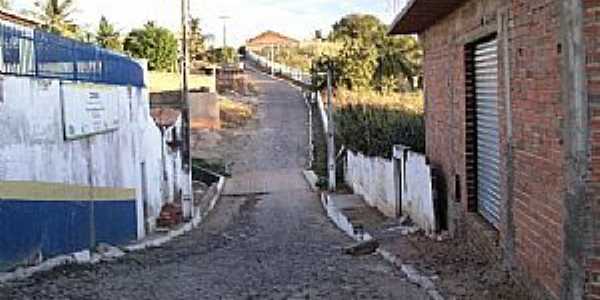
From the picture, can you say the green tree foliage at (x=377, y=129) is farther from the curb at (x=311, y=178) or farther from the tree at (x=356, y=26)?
the tree at (x=356, y=26)

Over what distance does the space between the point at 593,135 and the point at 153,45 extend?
5629cm

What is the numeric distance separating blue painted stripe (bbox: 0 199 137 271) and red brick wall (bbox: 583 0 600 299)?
6769mm

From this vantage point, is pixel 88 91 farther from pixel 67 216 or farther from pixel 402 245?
pixel 402 245

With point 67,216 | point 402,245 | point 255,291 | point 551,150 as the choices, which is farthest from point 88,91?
point 551,150

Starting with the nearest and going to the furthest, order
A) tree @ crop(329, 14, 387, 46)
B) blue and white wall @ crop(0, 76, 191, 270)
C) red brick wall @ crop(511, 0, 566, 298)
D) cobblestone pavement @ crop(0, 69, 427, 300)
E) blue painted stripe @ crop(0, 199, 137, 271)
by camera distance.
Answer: red brick wall @ crop(511, 0, 566, 298) < cobblestone pavement @ crop(0, 69, 427, 300) < blue painted stripe @ crop(0, 199, 137, 271) < blue and white wall @ crop(0, 76, 191, 270) < tree @ crop(329, 14, 387, 46)

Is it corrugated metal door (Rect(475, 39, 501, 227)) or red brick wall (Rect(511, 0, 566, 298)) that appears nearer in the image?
red brick wall (Rect(511, 0, 566, 298))

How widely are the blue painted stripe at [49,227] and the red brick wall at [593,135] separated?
6769 millimetres

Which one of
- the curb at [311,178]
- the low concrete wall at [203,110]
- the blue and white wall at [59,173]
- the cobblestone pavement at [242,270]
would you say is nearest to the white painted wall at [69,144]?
the blue and white wall at [59,173]

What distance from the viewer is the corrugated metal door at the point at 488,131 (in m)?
10.9

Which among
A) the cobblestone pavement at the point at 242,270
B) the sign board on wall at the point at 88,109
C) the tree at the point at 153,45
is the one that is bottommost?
the cobblestone pavement at the point at 242,270

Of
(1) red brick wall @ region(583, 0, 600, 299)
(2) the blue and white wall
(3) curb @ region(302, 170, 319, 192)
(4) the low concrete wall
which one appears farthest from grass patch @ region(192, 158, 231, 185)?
(1) red brick wall @ region(583, 0, 600, 299)

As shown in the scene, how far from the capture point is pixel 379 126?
35375mm

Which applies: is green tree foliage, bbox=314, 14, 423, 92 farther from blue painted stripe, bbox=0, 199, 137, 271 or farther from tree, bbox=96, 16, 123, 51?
blue painted stripe, bbox=0, 199, 137, 271

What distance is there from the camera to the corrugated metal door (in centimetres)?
1088
